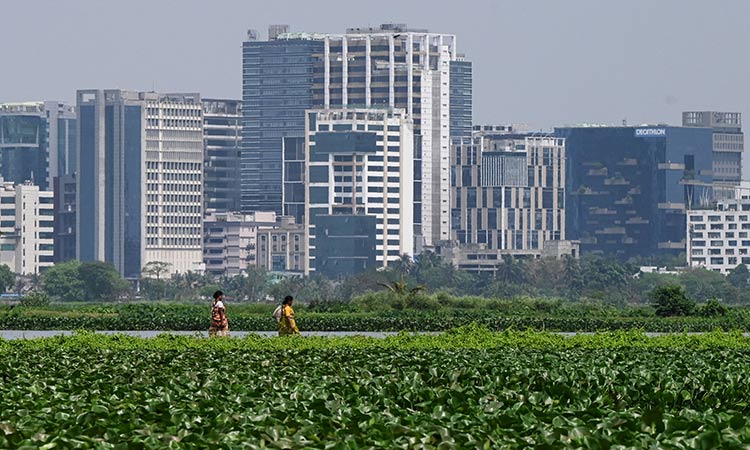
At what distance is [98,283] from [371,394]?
159749 mm

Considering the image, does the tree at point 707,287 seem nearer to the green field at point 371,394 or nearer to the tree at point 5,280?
the tree at point 5,280

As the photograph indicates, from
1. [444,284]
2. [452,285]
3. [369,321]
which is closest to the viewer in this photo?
[369,321]

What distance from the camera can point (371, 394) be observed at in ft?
58.6

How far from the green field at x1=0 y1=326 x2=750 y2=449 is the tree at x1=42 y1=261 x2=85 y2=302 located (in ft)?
473

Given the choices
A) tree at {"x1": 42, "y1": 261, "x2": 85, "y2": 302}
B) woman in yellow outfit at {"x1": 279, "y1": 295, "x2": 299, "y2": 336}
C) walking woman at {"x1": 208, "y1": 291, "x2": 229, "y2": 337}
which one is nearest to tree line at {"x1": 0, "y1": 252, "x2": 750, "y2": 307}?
tree at {"x1": 42, "y1": 261, "x2": 85, "y2": 302}

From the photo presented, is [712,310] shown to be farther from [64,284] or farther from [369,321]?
[64,284]

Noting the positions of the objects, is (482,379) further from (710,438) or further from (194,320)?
(194,320)

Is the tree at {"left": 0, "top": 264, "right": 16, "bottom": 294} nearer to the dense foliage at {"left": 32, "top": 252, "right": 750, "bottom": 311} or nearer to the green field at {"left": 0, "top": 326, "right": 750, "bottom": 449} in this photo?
the dense foliage at {"left": 32, "top": 252, "right": 750, "bottom": 311}

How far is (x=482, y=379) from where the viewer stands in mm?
20188

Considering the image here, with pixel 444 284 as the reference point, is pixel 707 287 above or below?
above

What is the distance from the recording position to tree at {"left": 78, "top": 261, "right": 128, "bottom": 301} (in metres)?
175

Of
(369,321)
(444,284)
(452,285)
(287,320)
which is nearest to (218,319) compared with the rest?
(287,320)

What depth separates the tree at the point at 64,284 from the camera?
563ft

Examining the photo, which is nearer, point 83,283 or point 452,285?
point 83,283
